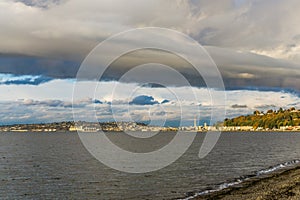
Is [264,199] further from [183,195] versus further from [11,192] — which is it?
[11,192]

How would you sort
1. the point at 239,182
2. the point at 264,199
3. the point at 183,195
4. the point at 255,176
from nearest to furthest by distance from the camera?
the point at 264,199 < the point at 183,195 < the point at 239,182 < the point at 255,176

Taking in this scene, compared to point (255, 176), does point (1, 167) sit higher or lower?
higher

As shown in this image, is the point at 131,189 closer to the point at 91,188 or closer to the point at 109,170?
the point at 91,188

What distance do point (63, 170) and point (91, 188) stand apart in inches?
745

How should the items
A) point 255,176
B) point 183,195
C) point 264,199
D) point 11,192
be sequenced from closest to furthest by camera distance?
point 264,199 → point 183,195 → point 11,192 → point 255,176

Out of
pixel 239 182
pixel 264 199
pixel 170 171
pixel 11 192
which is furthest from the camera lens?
pixel 170 171

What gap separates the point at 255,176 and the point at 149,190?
19.5 m

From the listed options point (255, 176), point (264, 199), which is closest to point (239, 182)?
point (255, 176)

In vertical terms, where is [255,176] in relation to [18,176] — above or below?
below

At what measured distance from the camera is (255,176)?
5384 cm

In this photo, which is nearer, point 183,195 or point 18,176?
point 183,195

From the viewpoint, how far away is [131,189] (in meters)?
42.7

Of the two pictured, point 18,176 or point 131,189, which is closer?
point 131,189

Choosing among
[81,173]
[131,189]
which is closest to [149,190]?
[131,189]
